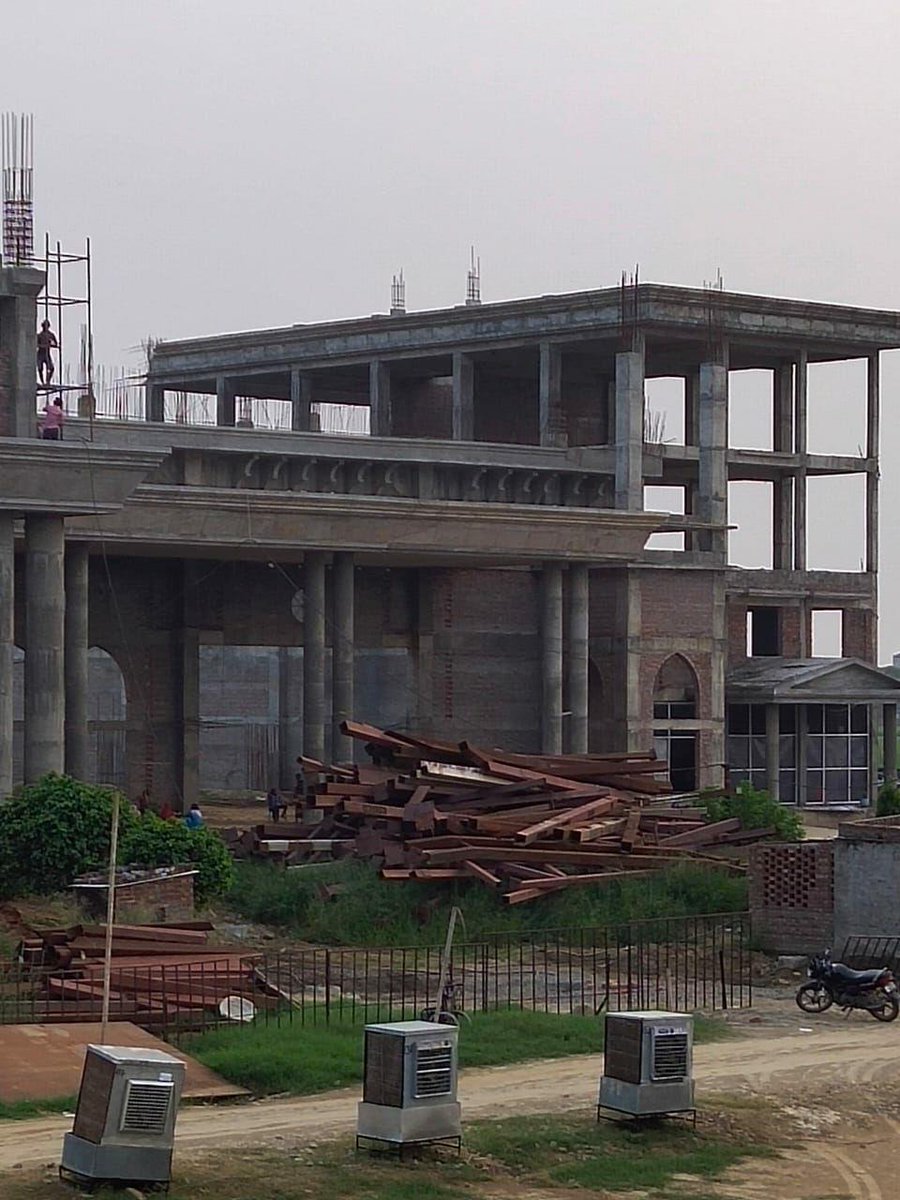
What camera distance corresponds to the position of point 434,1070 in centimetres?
1716

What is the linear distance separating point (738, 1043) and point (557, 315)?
30.2m

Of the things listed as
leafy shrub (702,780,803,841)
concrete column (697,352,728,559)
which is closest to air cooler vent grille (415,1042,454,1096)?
leafy shrub (702,780,803,841)

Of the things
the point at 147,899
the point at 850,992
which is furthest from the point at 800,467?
the point at 850,992

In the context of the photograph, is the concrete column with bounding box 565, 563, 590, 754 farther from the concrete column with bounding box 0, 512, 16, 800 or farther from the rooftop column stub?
the concrete column with bounding box 0, 512, 16, 800

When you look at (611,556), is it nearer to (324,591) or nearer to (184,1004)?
(324,591)

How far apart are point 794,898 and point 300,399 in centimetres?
3126

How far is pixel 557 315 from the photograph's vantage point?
50969mm

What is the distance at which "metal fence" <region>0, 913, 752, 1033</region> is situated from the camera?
22219 mm

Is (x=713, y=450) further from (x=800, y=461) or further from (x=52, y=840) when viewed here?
(x=52, y=840)

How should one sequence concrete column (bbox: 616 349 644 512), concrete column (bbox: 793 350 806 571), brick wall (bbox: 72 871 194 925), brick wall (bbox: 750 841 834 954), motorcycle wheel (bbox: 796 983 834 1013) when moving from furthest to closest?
concrete column (bbox: 793 350 806 571) < concrete column (bbox: 616 349 644 512) < brick wall (bbox: 750 841 834 954) < brick wall (bbox: 72 871 194 925) < motorcycle wheel (bbox: 796 983 834 1013)

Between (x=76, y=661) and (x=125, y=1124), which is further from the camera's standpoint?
(x=76, y=661)

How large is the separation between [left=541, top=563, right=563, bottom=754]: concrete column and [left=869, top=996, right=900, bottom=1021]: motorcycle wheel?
2289 centimetres

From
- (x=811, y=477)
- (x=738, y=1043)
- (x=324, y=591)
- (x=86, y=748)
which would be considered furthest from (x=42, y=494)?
(x=811, y=477)

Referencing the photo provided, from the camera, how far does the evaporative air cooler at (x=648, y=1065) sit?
1816 cm
